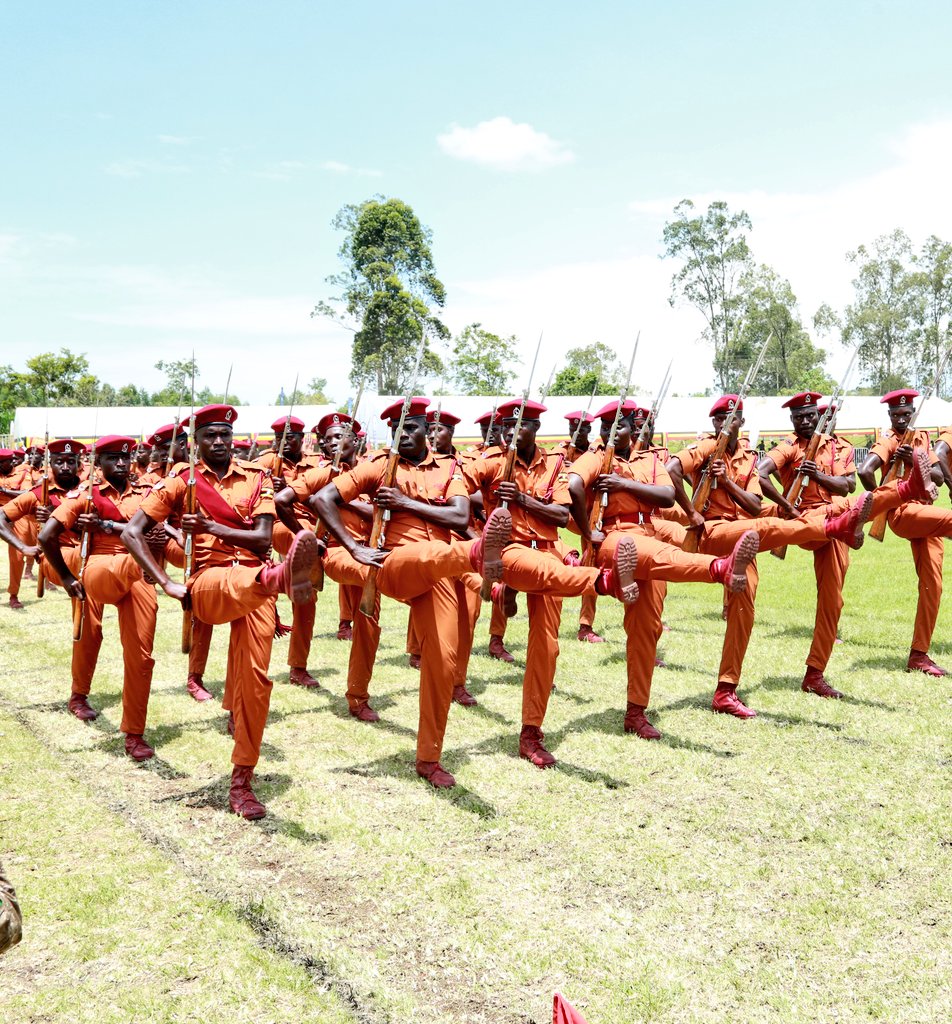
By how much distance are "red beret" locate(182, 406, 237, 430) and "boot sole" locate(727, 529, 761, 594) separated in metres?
3.48

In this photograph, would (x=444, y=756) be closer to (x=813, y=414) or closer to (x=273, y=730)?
(x=273, y=730)

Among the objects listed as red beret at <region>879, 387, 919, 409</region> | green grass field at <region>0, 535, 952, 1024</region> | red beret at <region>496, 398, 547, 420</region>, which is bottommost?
green grass field at <region>0, 535, 952, 1024</region>

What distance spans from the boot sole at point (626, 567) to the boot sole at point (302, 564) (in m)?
2.07

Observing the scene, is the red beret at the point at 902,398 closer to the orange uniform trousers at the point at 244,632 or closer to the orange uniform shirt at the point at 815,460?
the orange uniform shirt at the point at 815,460

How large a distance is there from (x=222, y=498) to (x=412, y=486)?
1.25 metres

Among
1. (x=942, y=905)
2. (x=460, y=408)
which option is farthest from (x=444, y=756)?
(x=460, y=408)

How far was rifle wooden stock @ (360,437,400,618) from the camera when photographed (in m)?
6.05

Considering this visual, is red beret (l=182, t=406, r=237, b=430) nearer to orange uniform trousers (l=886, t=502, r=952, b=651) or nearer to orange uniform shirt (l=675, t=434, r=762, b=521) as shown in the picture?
orange uniform shirt (l=675, t=434, r=762, b=521)

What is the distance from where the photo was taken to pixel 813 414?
8430mm

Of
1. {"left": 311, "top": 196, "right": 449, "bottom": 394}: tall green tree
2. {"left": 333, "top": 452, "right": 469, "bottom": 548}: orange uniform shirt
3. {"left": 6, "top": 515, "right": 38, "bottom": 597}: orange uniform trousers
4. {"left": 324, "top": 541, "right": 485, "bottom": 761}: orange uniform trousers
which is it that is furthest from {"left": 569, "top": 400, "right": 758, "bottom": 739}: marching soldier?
{"left": 311, "top": 196, "right": 449, "bottom": 394}: tall green tree

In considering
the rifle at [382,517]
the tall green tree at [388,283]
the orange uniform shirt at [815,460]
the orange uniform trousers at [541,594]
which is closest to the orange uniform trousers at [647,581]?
the orange uniform trousers at [541,594]

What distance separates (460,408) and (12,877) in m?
41.4

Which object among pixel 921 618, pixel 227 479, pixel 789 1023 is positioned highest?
pixel 227 479

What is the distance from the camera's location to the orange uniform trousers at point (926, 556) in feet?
28.8
